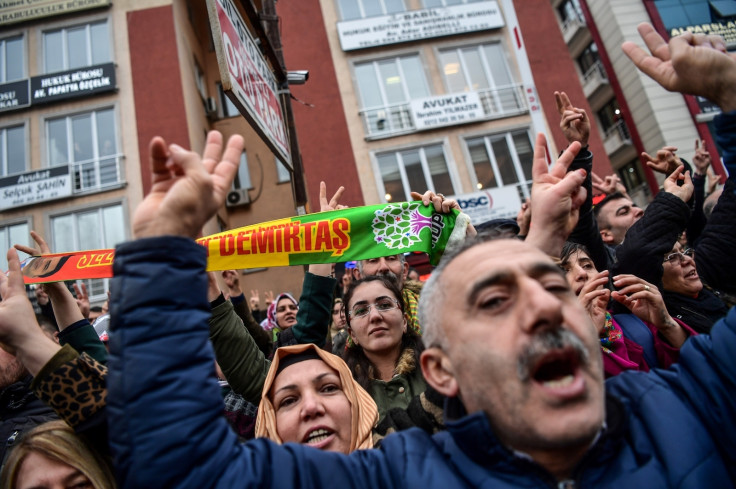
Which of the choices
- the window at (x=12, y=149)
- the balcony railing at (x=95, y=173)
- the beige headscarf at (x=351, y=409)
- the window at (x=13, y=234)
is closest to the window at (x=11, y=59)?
the window at (x=12, y=149)

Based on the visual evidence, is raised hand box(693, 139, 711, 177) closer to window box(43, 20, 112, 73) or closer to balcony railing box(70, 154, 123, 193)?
balcony railing box(70, 154, 123, 193)

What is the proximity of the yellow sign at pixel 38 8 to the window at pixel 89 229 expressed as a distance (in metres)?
6.56

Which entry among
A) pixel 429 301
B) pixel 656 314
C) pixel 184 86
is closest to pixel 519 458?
pixel 429 301

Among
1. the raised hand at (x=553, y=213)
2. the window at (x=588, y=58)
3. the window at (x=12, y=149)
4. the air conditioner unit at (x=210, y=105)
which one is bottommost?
the raised hand at (x=553, y=213)

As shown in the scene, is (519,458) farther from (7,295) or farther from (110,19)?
(110,19)

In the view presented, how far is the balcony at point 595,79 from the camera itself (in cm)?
1810

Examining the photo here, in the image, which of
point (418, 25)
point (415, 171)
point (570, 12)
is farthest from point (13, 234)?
point (570, 12)

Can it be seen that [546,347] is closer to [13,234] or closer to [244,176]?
[244,176]

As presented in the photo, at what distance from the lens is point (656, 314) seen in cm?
235

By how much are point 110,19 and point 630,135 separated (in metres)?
18.5

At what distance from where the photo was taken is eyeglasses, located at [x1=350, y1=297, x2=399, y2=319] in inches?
114

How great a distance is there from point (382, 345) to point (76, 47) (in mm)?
16176

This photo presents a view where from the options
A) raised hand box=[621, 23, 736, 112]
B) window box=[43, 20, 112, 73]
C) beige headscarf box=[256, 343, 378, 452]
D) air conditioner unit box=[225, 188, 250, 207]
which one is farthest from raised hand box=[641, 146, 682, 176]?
window box=[43, 20, 112, 73]

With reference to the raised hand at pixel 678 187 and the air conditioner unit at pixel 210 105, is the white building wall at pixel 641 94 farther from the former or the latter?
the air conditioner unit at pixel 210 105
